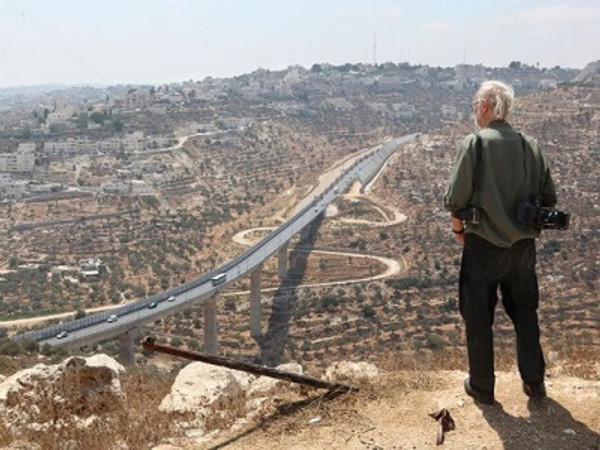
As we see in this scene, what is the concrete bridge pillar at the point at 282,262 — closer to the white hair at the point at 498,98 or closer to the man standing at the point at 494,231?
the man standing at the point at 494,231

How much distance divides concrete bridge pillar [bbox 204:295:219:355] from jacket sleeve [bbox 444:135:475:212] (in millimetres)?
25679

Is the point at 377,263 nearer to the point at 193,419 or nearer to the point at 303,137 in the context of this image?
the point at 193,419

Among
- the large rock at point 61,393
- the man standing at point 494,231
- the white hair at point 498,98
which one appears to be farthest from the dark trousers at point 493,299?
the large rock at point 61,393

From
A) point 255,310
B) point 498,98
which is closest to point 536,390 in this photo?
point 498,98

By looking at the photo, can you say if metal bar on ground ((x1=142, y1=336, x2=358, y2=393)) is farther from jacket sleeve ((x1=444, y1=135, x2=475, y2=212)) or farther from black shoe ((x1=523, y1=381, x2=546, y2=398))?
jacket sleeve ((x1=444, y1=135, x2=475, y2=212))

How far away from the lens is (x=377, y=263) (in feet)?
136

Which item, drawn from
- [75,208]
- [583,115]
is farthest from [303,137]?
[75,208]

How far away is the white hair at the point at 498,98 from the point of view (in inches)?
150

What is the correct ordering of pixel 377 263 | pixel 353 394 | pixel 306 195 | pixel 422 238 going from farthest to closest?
1. pixel 306 195
2. pixel 422 238
3. pixel 377 263
4. pixel 353 394

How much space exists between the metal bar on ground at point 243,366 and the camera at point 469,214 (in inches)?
50.6

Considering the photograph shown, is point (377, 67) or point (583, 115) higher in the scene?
point (377, 67)

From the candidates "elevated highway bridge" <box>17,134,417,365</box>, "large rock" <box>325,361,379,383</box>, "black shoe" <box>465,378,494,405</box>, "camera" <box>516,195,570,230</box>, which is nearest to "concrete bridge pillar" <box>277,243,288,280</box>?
"elevated highway bridge" <box>17,134,417,365</box>

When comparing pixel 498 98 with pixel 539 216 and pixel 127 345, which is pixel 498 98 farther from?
pixel 127 345

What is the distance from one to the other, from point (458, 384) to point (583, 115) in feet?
228
